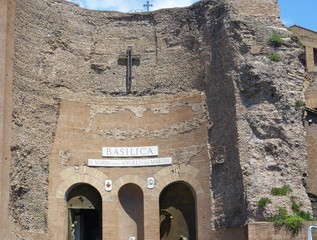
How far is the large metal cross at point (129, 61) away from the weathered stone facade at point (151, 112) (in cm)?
22

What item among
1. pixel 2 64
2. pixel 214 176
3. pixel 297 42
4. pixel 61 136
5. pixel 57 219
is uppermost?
pixel 297 42

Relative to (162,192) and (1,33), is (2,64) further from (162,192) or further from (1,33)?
(162,192)

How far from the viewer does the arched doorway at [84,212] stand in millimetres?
20516


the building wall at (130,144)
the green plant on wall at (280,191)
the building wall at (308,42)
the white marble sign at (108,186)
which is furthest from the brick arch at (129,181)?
the building wall at (308,42)

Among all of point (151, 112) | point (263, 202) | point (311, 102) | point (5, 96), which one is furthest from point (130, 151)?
point (311, 102)

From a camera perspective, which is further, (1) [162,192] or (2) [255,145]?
(1) [162,192]

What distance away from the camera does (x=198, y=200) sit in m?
20.2

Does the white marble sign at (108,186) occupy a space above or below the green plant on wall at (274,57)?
below

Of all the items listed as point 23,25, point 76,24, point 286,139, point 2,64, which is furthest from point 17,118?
point 286,139

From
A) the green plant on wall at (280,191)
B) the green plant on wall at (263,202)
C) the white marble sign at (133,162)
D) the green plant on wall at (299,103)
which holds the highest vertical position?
the green plant on wall at (299,103)

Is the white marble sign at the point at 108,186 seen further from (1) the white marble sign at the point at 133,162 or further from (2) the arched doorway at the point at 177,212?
(2) the arched doorway at the point at 177,212

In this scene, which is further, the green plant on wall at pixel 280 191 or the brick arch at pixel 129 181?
the brick arch at pixel 129 181

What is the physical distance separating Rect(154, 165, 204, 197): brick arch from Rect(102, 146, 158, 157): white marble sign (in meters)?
0.83

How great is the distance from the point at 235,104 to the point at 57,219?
7137 mm
